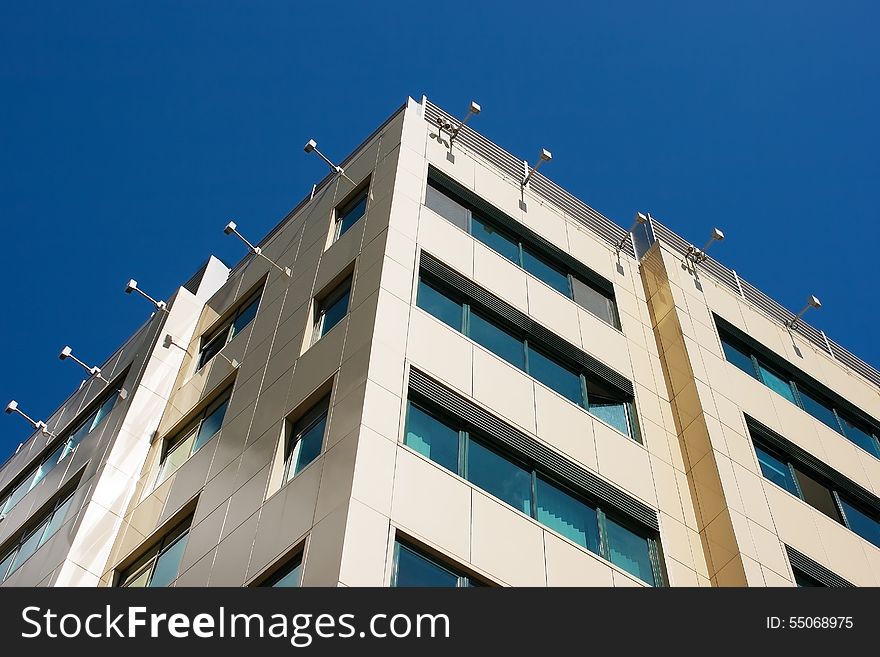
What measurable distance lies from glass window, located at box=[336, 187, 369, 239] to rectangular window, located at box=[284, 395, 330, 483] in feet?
22.8

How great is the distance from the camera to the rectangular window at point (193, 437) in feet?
80.2

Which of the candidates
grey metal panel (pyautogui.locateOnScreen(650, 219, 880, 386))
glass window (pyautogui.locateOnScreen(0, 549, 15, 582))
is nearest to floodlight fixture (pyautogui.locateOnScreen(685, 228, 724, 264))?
grey metal panel (pyautogui.locateOnScreen(650, 219, 880, 386))

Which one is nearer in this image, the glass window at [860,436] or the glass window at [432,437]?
the glass window at [432,437]

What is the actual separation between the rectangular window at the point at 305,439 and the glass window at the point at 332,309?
2.73 metres

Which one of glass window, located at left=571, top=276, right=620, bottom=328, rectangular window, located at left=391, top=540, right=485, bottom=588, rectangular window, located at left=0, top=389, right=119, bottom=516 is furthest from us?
rectangular window, located at left=0, top=389, right=119, bottom=516

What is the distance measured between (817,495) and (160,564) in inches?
597

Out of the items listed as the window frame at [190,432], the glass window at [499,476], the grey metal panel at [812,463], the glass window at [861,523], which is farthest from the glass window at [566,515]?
the glass window at [861,523]

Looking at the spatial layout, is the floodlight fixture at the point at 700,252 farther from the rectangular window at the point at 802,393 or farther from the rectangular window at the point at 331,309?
the rectangular window at the point at 331,309

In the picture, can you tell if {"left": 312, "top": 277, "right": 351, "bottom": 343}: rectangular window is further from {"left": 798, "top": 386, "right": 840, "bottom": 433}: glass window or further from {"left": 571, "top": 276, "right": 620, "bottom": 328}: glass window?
{"left": 798, "top": 386, "right": 840, "bottom": 433}: glass window

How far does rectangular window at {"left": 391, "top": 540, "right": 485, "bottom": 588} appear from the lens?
53.6 ft

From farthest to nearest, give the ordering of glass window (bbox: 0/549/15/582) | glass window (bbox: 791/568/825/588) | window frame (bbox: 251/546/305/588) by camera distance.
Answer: glass window (bbox: 0/549/15/582)
glass window (bbox: 791/568/825/588)
window frame (bbox: 251/546/305/588)

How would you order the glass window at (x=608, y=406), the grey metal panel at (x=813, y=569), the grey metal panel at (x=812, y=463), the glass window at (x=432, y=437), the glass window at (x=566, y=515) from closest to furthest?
1. the glass window at (x=432, y=437)
2. the glass window at (x=566, y=515)
3. the grey metal panel at (x=813, y=569)
4. the glass window at (x=608, y=406)
5. the grey metal panel at (x=812, y=463)

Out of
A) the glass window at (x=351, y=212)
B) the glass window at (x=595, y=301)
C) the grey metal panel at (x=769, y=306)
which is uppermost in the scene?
the grey metal panel at (x=769, y=306)

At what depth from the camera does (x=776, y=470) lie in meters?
25.5
